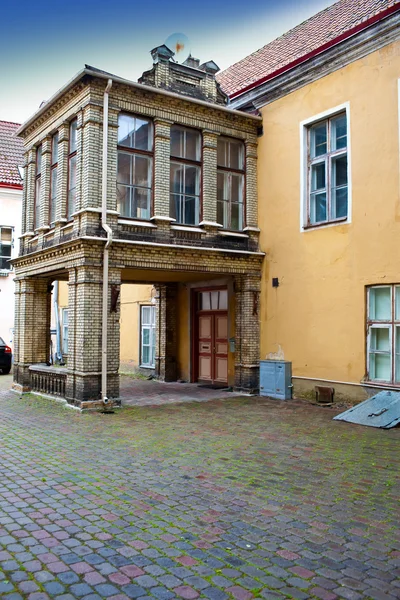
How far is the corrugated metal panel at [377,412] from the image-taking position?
9513 mm

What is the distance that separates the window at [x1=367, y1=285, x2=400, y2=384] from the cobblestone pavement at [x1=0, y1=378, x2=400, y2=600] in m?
1.94

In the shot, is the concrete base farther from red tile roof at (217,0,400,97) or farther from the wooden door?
red tile roof at (217,0,400,97)

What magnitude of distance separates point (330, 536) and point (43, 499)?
285 cm

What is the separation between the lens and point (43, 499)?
18.0ft

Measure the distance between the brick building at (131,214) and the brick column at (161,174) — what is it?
0.03 m

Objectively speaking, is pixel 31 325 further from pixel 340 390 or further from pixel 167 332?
pixel 340 390

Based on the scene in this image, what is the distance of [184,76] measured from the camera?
527 inches

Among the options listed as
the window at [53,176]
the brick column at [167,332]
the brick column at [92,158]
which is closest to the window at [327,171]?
the brick column at [92,158]

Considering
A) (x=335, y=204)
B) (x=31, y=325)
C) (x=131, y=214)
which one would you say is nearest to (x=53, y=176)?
(x=131, y=214)

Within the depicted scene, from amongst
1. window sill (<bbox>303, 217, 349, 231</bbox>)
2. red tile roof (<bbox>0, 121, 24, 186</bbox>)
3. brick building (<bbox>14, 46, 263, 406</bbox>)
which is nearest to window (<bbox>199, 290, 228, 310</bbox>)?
brick building (<bbox>14, 46, 263, 406</bbox>)

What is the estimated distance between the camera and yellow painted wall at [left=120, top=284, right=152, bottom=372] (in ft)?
61.3

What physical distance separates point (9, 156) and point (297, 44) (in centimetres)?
1445

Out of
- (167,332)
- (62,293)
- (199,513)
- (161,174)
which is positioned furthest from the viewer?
(62,293)

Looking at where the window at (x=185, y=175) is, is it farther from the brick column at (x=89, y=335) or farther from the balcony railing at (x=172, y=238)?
the brick column at (x=89, y=335)
